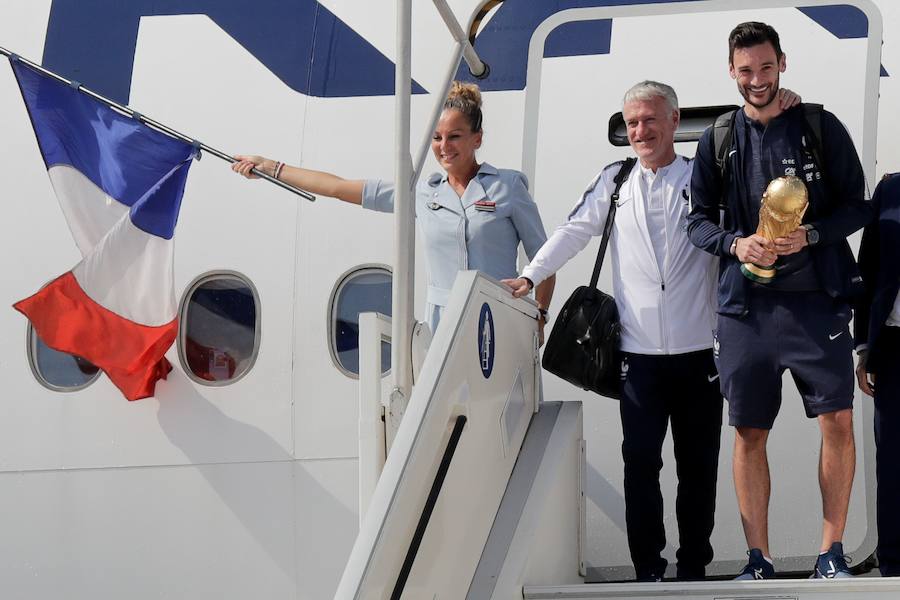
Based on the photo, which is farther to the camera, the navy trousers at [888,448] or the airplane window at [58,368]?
the airplane window at [58,368]

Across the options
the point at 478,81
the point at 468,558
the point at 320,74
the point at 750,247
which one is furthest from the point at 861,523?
the point at 320,74

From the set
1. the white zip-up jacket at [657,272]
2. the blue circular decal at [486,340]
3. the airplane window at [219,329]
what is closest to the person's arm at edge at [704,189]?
the white zip-up jacket at [657,272]

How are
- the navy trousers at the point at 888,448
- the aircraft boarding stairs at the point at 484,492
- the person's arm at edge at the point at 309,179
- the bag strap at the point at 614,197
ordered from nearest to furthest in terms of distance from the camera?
the aircraft boarding stairs at the point at 484,492, the navy trousers at the point at 888,448, the bag strap at the point at 614,197, the person's arm at edge at the point at 309,179

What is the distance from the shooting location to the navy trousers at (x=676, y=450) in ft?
13.1

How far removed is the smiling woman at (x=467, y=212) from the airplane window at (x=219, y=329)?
1075 millimetres

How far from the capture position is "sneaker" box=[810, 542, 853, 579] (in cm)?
362

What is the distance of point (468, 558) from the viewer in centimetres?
341

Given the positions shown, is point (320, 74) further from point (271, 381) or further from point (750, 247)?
point (750, 247)

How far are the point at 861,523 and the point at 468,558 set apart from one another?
201cm

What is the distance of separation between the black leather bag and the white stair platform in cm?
86

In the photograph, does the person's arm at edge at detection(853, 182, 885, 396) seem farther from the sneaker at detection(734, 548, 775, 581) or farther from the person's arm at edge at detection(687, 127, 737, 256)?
the sneaker at detection(734, 548, 775, 581)

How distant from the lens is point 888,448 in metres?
3.79

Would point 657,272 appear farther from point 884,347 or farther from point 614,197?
point 884,347

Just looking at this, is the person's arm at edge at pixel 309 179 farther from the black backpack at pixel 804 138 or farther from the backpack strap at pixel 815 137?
the backpack strap at pixel 815 137
